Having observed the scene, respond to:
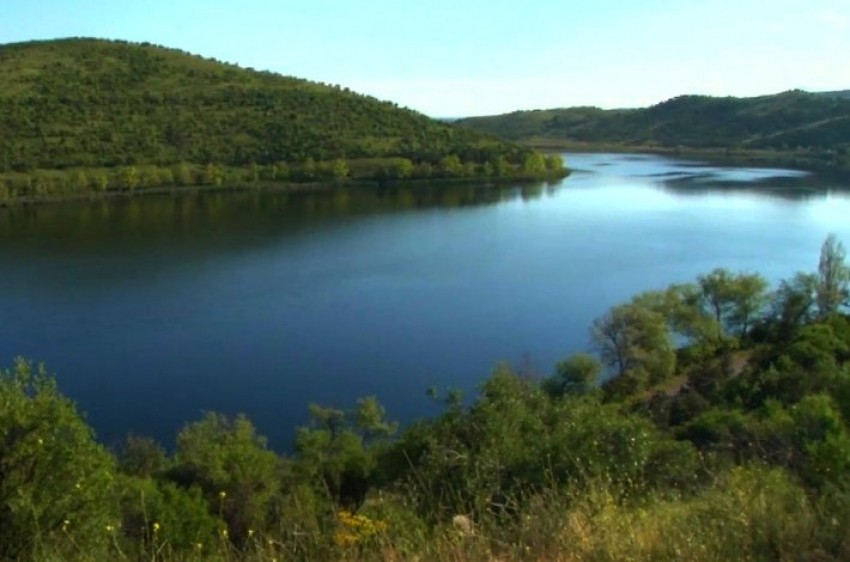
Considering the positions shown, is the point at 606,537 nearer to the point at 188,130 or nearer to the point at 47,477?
the point at 47,477

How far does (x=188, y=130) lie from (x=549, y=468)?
42937 millimetres

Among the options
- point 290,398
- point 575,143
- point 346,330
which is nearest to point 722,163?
point 575,143

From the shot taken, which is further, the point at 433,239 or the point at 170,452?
the point at 433,239

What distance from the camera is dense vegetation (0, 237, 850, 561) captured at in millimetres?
1907

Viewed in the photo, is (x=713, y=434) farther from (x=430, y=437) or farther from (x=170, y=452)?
(x=170, y=452)

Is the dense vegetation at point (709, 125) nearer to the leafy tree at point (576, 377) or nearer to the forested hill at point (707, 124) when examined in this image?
the forested hill at point (707, 124)

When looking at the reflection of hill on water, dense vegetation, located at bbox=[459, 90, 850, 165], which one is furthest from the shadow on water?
dense vegetation, located at bbox=[459, 90, 850, 165]

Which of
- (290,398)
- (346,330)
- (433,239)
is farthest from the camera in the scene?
(433,239)

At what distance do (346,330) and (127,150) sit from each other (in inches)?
1045

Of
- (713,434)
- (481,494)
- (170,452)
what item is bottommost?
(170,452)

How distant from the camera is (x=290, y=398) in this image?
14266mm

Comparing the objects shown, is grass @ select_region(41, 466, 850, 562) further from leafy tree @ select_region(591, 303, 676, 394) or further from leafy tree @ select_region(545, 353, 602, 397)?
leafy tree @ select_region(591, 303, 676, 394)

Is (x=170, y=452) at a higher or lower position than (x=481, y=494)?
lower

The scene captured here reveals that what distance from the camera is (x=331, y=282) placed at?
2178 cm
